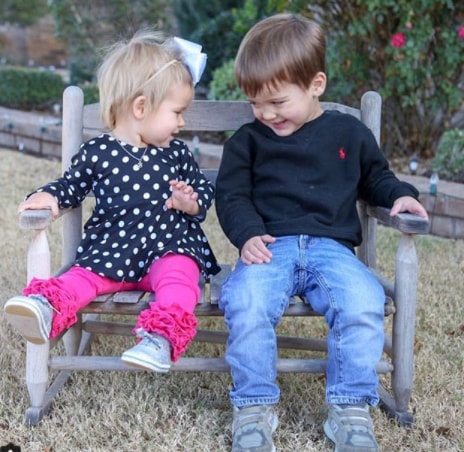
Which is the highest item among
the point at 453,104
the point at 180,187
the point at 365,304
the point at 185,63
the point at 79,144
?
the point at 453,104

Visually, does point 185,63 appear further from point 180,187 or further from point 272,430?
point 272,430

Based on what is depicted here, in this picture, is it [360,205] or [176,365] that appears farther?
[360,205]

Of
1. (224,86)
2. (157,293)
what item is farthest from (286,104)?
(224,86)

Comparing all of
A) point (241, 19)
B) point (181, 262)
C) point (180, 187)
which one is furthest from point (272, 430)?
point (241, 19)

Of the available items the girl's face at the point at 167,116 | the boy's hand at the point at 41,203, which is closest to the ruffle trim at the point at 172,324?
the boy's hand at the point at 41,203

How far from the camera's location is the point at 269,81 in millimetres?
2348

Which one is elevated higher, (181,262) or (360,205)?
(360,205)

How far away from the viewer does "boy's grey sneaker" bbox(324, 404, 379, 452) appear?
208 centimetres

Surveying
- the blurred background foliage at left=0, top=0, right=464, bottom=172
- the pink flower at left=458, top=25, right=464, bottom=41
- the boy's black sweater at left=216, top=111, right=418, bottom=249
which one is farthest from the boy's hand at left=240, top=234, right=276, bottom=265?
the pink flower at left=458, top=25, right=464, bottom=41

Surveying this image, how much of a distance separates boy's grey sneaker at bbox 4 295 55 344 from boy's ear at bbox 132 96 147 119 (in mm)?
665

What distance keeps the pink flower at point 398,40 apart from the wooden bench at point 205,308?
7.22 ft

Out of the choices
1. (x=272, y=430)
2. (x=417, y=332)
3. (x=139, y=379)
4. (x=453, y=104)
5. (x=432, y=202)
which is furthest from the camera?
(x=453, y=104)

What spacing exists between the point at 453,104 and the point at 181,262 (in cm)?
322

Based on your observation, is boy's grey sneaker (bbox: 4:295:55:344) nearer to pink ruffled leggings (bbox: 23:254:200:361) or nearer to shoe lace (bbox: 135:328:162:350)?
pink ruffled leggings (bbox: 23:254:200:361)
